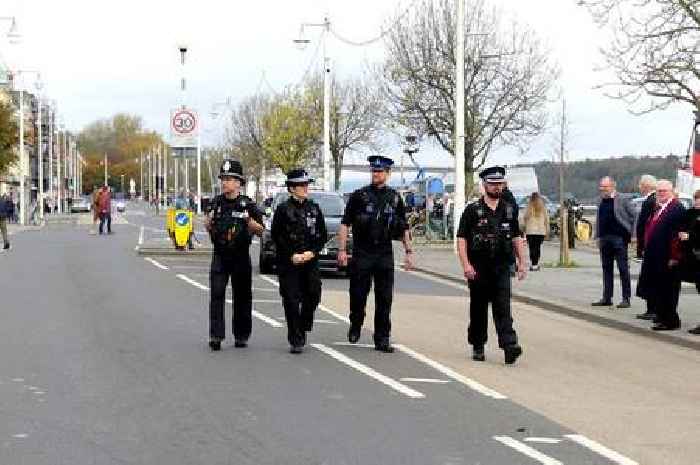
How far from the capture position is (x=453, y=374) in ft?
35.4

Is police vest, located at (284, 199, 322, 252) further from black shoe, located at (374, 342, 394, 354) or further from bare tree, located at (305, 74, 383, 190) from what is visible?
bare tree, located at (305, 74, 383, 190)

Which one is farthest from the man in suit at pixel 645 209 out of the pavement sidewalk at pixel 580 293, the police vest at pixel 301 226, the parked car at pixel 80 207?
the parked car at pixel 80 207

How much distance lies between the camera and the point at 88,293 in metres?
18.6

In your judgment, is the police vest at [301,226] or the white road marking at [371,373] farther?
the police vest at [301,226]

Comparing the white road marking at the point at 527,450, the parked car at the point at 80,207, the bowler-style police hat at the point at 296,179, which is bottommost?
the parked car at the point at 80,207

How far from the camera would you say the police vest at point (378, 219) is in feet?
39.4

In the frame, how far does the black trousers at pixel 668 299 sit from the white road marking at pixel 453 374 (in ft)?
12.0

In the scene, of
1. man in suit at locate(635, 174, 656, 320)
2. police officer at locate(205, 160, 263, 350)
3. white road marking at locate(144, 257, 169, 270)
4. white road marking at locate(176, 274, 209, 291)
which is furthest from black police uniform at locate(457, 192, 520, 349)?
white road marking at locate(144, 257, 169, 270)

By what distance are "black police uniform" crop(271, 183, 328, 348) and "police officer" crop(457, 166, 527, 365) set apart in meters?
1.52

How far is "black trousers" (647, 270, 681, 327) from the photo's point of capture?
562 inches

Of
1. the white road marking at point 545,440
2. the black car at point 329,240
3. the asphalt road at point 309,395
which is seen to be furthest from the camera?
the black car at point 329,240

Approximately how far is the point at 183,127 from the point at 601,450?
24.0 metres

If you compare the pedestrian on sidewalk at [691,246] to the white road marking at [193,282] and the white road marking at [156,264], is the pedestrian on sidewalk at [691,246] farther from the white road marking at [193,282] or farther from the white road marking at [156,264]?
the white road marking at [156,264]

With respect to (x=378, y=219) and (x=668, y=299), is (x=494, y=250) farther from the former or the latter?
A: (x=668, y=299)
